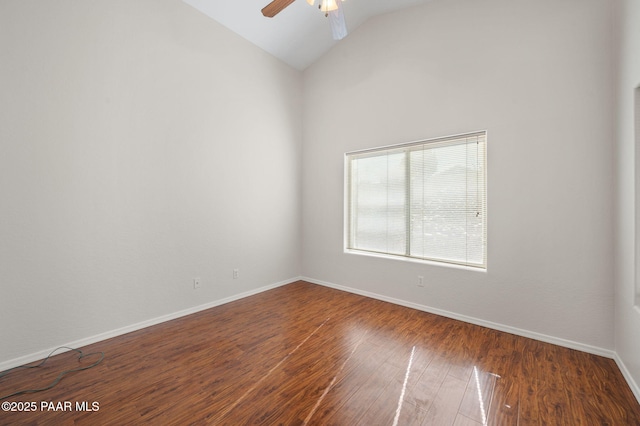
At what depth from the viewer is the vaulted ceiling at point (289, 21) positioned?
338 centimetres

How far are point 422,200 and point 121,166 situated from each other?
3487mm

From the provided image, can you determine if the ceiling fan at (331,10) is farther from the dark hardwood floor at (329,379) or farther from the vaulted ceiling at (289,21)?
the dark hardwood floor at (329,379)

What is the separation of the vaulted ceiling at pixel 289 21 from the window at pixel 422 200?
1841 millimetres

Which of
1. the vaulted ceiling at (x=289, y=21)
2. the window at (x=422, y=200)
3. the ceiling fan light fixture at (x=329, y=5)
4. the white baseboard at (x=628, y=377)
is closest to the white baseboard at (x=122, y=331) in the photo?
the window at (x=422, y=200)

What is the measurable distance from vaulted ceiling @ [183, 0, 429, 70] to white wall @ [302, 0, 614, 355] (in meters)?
0.24

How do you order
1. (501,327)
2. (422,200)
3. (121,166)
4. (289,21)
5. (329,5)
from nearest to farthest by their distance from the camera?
1. (329,5)
2. (121,166)
3. (501,327)
4. (422,200)
5. (289,21)

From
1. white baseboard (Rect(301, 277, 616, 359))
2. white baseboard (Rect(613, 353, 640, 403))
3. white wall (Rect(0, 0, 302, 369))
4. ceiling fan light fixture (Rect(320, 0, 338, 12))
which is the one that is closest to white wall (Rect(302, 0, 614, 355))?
white baseboard (Rect(301, 277, 616, 359))

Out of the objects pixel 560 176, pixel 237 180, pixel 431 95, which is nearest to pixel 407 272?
pixel 560 176

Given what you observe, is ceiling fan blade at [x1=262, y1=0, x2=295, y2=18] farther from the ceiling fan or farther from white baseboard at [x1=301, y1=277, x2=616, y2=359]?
white baseboard at [x1=301, y1=277, x2=616, y2=359]

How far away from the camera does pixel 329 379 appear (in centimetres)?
203

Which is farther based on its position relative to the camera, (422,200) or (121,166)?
(422,200)

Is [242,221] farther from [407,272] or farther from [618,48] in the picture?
[618,48]

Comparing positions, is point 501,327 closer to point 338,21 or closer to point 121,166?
point 338,21

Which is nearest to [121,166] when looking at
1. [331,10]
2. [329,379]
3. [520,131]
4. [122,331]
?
[122,331]
